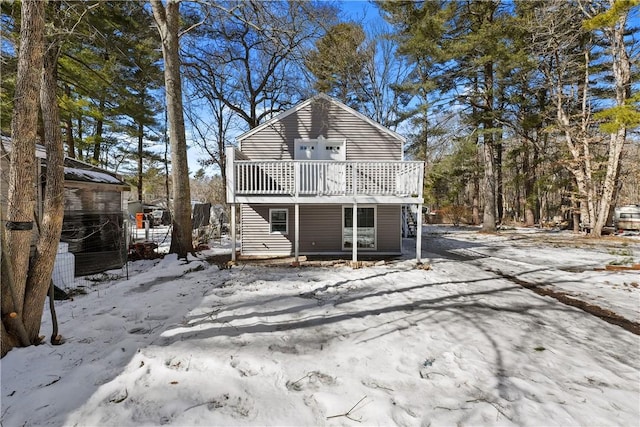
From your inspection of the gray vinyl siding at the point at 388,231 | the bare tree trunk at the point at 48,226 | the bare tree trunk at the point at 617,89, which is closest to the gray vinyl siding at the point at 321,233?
the gray vinyl siding at the point at 388,231

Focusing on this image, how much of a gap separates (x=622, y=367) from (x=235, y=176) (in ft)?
26.5

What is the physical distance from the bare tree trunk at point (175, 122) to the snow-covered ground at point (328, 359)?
2551 millimetres

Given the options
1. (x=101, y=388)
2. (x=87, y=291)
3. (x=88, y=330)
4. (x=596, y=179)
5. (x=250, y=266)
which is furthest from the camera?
(x=596, y=179)

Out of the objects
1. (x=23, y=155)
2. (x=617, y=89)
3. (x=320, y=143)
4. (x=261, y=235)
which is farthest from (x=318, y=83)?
(x=617, y=89)

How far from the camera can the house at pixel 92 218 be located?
7.03m

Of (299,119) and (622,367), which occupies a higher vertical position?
(299,119)

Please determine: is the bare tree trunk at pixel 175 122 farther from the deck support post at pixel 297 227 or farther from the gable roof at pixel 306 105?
the deck support post at pixel 297 227

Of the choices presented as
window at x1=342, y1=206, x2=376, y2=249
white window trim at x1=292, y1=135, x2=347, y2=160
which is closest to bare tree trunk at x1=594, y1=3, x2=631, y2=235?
window at x1=342, y1=206, x2=376, y2=249

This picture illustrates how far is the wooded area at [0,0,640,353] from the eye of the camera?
11.1 ft

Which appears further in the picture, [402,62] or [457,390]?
[402,62]

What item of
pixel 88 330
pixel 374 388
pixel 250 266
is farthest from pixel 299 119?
pixel 374 388

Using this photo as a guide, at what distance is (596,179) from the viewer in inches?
564

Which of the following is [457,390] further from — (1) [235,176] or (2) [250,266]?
(1) [235,176]

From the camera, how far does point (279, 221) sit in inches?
382
